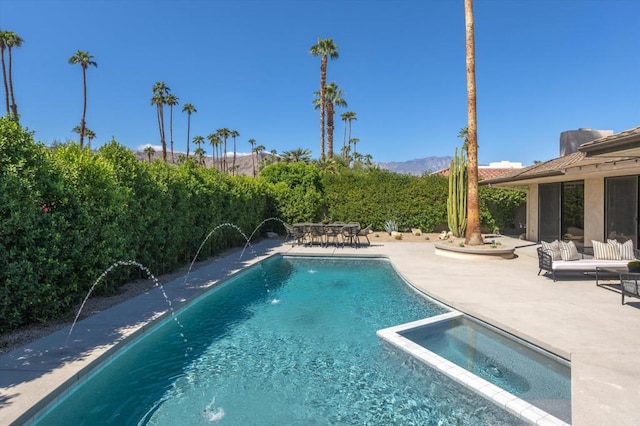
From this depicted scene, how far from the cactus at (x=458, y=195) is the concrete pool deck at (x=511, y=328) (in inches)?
209

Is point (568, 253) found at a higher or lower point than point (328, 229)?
lower

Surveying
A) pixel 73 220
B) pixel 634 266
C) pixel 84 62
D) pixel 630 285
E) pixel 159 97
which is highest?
pixel 84 62

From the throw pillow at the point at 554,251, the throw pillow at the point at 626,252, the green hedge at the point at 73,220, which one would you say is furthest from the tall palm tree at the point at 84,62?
the throw pillow at the point at 626,252

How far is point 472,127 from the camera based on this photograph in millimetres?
13773

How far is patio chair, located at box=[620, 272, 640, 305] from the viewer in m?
6.40

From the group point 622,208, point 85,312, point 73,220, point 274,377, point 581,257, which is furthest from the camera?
point 622,208

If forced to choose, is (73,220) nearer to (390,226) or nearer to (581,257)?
(581,257)

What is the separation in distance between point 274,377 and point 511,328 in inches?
148

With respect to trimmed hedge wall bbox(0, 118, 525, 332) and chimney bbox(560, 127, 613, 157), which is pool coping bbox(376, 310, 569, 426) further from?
chimney bbox(560, 127, 613, 157)

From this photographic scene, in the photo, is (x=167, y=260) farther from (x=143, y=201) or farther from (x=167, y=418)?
(x=167, y=418)

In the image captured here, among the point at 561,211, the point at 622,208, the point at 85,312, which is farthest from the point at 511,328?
the point at 561,211

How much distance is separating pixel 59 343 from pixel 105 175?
11.2ft

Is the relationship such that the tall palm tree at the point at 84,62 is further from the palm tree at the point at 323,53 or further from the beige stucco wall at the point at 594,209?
the beige stucco wall at the point at 594,209

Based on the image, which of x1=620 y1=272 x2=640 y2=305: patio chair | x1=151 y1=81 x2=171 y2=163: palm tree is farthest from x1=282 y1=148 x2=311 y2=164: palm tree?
x1=620 y1=272 x2=640 y2=305: patio chair
